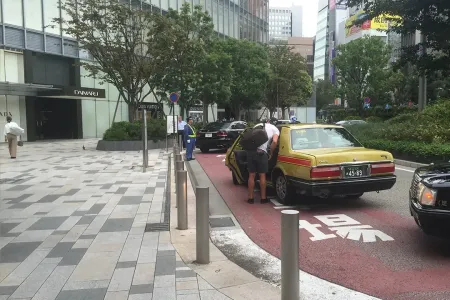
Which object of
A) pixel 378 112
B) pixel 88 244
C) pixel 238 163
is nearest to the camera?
pixel 88 244

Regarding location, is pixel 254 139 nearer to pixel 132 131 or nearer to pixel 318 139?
pixel 318 139

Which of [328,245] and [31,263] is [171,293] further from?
[328,245]

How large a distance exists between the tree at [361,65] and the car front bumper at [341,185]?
3651 centimetres

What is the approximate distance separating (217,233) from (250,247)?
820 millimetres

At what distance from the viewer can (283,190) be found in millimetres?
7793

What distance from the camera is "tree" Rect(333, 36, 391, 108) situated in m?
41.0

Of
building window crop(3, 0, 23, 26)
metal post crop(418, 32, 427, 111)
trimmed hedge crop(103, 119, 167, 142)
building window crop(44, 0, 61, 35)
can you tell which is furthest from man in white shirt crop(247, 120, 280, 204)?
building window crop(44, 0, 61, 35)

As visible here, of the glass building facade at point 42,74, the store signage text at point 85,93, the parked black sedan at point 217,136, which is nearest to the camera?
the parked black sedan at point 217,136

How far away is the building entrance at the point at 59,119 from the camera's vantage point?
30250 millimetres

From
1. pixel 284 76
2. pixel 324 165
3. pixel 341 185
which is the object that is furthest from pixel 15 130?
pixel 284 76

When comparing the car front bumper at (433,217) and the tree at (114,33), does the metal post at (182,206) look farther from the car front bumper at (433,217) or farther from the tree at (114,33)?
the tree at (114,33)

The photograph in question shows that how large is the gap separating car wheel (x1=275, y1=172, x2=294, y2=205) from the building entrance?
25473 millimetres

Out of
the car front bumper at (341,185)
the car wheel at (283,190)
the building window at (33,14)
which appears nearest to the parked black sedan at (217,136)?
the car wheel at (283,190)

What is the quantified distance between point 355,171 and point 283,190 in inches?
54.8
